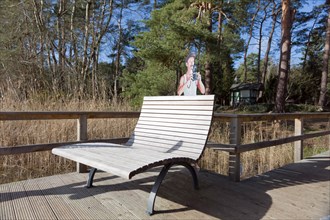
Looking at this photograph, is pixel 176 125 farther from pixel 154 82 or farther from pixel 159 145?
pixel 154 82

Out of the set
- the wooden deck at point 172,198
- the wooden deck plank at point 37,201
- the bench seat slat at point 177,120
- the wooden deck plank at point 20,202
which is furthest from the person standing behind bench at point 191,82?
the wooden deck plank at point 20,202

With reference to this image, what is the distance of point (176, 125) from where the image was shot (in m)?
2.34

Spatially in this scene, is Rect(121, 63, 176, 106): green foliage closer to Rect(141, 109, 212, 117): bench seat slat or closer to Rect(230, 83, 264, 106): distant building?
Rect(141, 109, 212, 117): bench seat slat

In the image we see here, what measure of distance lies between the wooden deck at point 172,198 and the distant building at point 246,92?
57.1ft

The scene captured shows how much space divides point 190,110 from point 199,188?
71 centimetres

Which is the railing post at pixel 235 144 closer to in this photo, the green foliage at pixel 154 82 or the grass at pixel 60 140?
the grass at pixel 60 140

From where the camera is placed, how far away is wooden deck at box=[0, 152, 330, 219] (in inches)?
67.8

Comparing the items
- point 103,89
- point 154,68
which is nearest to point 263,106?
point 154,68

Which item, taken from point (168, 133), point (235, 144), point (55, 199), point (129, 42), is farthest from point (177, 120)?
point (129, 42)

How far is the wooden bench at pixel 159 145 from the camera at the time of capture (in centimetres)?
160

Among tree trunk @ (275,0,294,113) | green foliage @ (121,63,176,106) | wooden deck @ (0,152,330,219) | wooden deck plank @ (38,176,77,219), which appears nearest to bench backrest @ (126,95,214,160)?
wooden deck @ (0,152,330,219)

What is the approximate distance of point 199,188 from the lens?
2.26 metres

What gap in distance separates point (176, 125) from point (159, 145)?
0.24 meters

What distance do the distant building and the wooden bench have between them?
17.5 m
